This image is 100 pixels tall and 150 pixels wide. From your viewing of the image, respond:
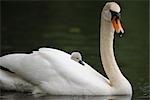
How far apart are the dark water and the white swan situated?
191mm

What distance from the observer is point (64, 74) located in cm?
1205

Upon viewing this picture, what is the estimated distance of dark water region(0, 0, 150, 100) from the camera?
14.3m

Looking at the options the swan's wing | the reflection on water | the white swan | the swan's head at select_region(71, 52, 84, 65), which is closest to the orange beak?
the white swan

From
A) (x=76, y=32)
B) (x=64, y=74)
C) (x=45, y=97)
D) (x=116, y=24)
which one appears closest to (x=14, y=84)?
(x=45, y=97)

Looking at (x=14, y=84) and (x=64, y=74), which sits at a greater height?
(x=64, y=74)

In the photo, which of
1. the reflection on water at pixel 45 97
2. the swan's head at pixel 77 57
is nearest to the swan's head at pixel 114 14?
the swan's head at pixel 77 57

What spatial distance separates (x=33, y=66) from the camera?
484 inches

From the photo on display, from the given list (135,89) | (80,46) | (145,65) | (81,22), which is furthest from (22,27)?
(135,89)

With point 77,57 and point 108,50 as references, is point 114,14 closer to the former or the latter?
point 108,50

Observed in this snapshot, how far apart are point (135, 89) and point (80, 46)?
5.08 m

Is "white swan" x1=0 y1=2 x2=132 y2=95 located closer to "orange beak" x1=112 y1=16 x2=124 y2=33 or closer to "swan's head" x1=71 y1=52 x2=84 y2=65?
"orange beak" x1=112 y1=16 x2=124 y2=33

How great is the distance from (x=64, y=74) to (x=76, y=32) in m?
9.22

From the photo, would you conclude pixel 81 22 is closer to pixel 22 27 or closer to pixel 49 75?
pixel 22 27

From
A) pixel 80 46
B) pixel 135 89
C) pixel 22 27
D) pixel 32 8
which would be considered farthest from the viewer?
pixel 32 8
